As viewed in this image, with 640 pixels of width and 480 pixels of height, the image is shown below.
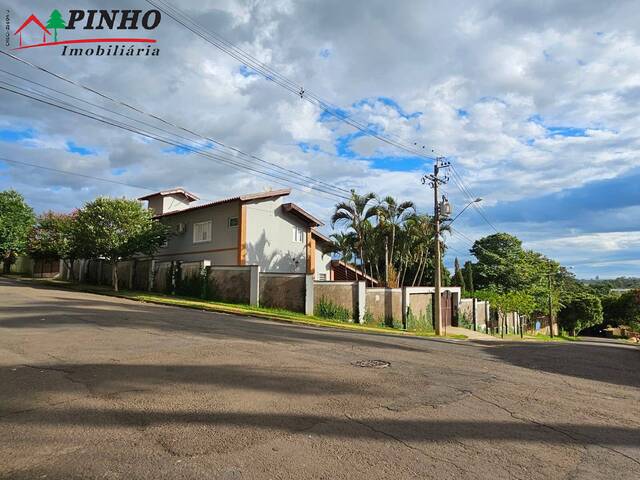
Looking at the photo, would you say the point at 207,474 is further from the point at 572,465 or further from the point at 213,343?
the point at 213,343

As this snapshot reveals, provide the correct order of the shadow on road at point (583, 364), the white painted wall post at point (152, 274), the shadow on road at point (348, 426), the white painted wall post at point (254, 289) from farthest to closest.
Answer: the white painted wall post at point (152, 274), the white painted wall post at point (254, 289), the shadow on road at point (583, 364), the shadow on road at point (348, 426)

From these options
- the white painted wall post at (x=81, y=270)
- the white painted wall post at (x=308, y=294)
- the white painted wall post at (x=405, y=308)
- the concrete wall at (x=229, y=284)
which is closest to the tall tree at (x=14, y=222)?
the white painted wall post at (x=81, y=270)

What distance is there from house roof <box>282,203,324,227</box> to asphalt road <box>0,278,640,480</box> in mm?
20453

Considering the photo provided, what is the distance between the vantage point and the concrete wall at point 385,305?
90.0 ft

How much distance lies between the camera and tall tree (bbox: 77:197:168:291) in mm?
26531

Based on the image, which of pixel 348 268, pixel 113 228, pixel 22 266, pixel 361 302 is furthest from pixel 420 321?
pixel 22 266

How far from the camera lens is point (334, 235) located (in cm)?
3422

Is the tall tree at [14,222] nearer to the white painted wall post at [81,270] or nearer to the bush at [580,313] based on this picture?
the white painted wall post at [81,270]

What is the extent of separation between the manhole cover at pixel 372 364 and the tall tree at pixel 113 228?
21.6m

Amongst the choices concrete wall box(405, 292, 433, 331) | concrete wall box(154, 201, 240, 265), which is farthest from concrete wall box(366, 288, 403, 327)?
concrete wall box(154, 201, 240, 265)

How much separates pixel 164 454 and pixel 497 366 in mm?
8610

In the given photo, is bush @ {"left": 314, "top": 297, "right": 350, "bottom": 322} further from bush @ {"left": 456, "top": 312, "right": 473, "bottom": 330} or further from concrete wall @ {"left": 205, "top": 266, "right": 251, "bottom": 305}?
bush @ {"left": 456, "top": 312, "right": 473, "bottom": 330}

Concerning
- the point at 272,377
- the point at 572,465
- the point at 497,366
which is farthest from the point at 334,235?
the point at 572,465

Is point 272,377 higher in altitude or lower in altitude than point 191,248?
lower
